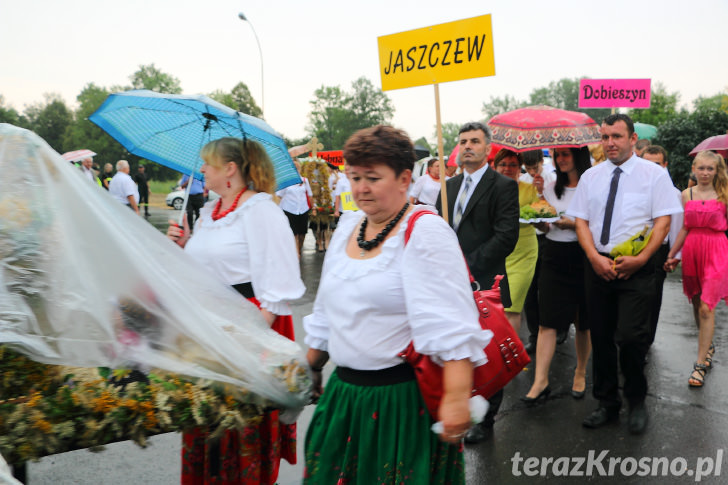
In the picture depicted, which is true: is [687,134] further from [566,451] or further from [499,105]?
[499,105]

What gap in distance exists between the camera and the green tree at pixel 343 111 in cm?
8750

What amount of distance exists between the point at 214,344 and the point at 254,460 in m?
1.07

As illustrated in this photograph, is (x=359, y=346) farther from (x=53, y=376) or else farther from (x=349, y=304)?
(x=53, y=376)

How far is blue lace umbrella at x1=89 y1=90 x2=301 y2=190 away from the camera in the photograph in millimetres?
3465

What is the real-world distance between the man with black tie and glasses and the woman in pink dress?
2.22m

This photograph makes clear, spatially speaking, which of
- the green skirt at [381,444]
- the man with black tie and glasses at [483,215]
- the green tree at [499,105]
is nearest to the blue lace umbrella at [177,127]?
the man with black tie and glasses at [483,215]

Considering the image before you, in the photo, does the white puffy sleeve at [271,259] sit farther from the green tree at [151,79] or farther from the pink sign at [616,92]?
the green tree at [151,79]

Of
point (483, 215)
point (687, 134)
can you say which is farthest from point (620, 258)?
point (687, 134)

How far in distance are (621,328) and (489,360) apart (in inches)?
90.8

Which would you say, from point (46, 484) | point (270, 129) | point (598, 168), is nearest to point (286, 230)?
point (270, 129)

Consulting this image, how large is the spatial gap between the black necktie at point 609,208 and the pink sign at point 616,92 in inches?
233

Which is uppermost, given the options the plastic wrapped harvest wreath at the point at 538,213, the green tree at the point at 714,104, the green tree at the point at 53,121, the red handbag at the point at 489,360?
the green tree at the point at 53,121

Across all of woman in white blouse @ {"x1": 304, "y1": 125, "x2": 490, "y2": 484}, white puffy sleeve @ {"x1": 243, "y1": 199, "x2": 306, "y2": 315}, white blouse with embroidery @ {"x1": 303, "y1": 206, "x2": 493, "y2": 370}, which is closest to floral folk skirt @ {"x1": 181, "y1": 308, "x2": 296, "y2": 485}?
white puffy sleeve @ {"x1": 243, "y1": 199, "x2": 306, "y2": 315}

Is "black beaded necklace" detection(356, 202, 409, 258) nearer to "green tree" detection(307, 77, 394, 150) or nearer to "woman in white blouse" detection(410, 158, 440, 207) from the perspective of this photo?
"woman in white blouse" detection(410, 158, 440, 207)
